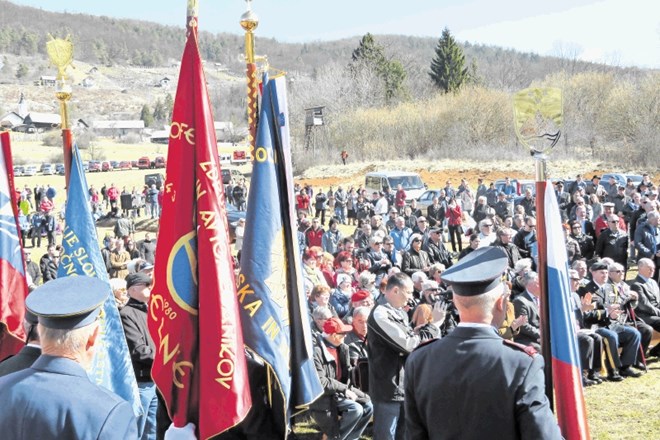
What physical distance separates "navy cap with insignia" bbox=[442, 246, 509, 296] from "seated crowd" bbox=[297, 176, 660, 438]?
267 cm

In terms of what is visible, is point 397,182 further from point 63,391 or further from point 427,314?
point 63,391

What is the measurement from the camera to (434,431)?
3262 millimetres

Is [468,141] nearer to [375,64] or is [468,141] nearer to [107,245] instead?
[375,64]

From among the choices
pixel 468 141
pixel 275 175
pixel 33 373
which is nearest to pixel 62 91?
pixel 275 175

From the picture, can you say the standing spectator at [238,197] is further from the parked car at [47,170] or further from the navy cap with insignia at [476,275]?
the parked car at [47,170]

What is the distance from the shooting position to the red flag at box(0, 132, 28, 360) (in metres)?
5.98

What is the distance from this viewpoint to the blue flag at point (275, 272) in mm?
4699

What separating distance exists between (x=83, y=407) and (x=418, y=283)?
8.10 m

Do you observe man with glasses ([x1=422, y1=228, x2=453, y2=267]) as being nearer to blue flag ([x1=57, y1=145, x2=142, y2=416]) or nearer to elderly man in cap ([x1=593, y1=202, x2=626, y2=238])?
elderly man in cap ([x1=593, y1=202, x2=626, y2=238])

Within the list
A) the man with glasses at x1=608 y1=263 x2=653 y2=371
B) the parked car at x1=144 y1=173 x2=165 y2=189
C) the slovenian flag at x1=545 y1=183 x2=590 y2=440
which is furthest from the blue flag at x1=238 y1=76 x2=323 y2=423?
the parked car at x1=144 y1=173 x2=165 y2=189

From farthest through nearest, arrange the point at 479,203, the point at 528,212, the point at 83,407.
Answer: the point at 479,203
the point at 528,212
the point at 83,407

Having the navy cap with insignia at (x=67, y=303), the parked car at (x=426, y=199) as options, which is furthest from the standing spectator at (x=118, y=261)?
the parked car at (x=426, y=199)

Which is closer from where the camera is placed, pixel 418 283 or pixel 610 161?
pixel 418 283

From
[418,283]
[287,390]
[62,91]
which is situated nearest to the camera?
[287,390]
